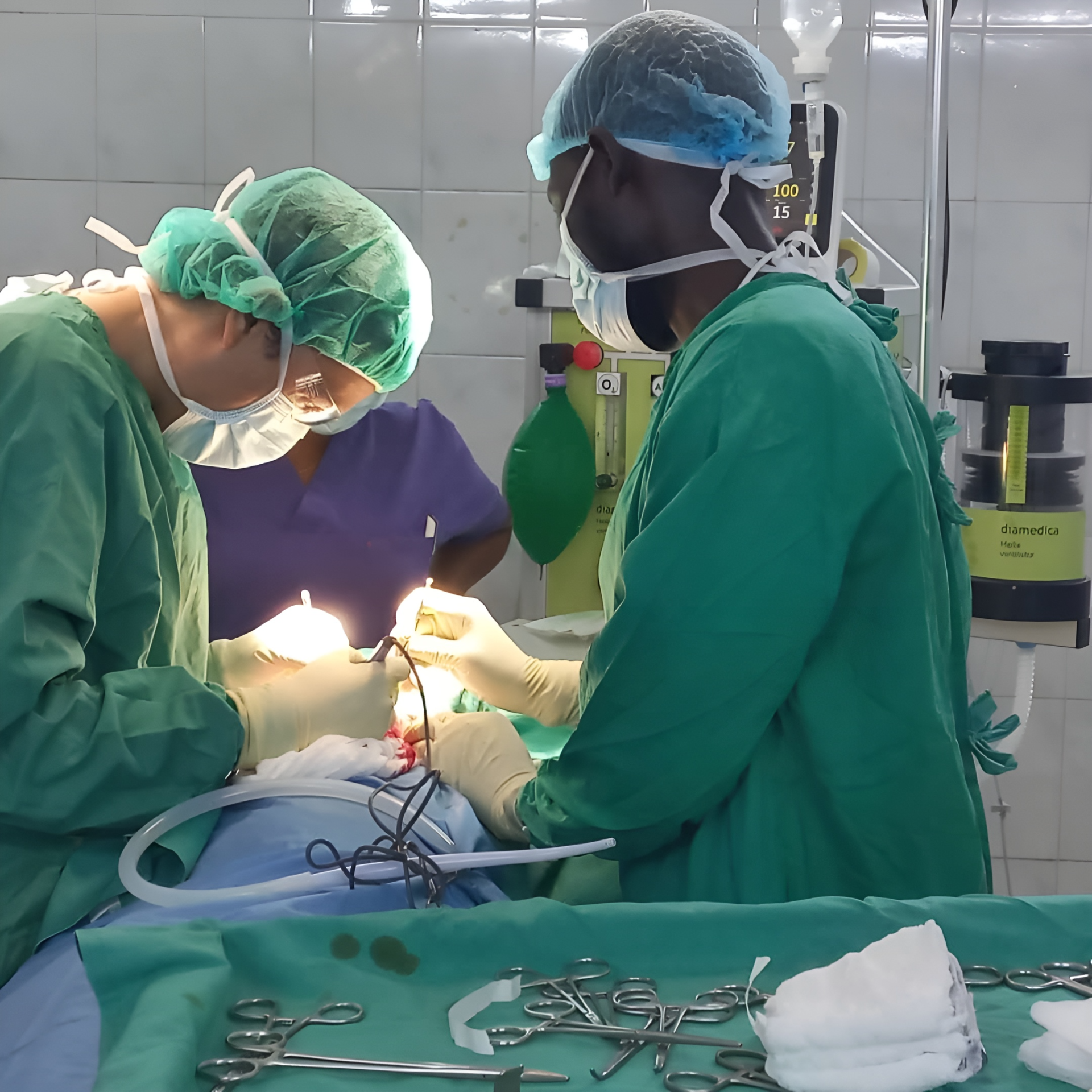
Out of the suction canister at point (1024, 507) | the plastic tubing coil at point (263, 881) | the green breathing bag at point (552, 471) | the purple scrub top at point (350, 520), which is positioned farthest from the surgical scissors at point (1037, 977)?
the green breathing bag at point (552, 471)

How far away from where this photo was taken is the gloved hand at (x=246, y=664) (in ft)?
5.97

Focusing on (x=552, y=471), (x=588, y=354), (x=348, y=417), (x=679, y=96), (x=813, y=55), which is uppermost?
(x=813, y=55)

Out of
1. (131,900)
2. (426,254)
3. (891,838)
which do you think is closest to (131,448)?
(131,900)

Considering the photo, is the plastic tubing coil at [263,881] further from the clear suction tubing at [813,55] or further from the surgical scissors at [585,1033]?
the clear suction tubing at [813,55]

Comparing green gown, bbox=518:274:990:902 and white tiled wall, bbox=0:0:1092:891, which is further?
white tiled wall, bbox=0:0:1092:891

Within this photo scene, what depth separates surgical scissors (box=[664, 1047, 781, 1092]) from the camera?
0.78m

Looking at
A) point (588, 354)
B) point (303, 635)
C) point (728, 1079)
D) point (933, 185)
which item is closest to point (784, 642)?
point (728, 1079)

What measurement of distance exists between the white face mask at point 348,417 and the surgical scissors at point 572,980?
0.92 metres

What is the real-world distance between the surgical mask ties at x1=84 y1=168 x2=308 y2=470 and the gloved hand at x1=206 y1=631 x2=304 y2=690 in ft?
1.04

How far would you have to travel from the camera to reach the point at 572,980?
0.94m

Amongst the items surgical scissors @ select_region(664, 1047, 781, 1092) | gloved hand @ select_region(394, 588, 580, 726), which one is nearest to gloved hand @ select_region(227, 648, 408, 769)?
gloved hand @ select_region(394, 588, 580, 726)

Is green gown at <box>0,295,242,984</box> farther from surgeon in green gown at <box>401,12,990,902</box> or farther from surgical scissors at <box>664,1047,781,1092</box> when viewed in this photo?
surgical scissors at <box>664,1047,781,1092</box>

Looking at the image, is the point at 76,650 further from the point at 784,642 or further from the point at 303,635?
the point at 784,642

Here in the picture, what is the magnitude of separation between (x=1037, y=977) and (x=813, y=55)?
1902 mm
